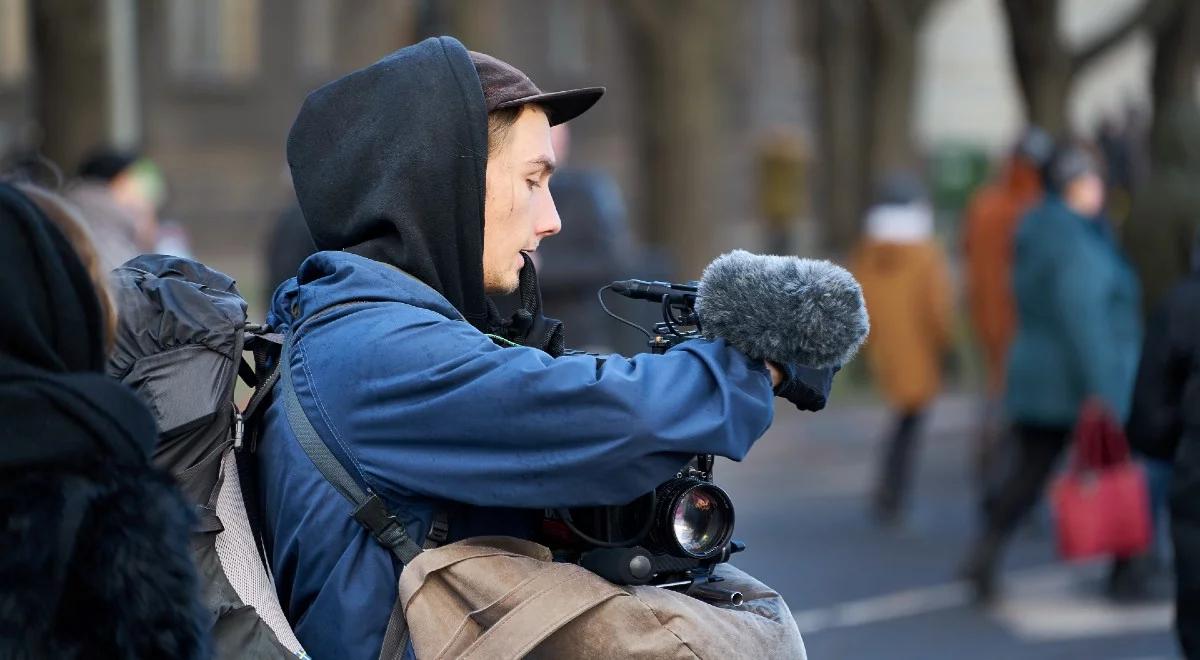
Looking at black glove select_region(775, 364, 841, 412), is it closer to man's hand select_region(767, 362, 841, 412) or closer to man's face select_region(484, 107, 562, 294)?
man's hand select_region(767, 362, 841, 412)

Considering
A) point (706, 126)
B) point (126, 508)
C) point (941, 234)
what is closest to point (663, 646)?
point (126, 508)

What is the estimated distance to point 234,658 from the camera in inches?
103

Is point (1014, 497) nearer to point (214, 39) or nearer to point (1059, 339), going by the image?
point (1059, 339)

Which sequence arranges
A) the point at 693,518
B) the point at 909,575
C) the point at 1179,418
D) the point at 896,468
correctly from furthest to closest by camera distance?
1. the point at 896,468
2. the point at 909,575
3. the point at 1179,418
4. the point at 693,518

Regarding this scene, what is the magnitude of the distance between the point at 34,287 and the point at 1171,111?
317 inches

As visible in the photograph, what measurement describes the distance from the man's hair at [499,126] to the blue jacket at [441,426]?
0.26 m

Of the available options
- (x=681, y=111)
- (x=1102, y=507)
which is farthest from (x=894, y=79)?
(x=1102, y=507)

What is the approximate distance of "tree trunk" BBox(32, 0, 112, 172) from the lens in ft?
38.3

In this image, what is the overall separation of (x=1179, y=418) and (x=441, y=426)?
2.99 metres

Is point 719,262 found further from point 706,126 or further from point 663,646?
point 706,126

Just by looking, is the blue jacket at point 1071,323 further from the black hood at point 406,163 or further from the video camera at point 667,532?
the black hood at point 406,163

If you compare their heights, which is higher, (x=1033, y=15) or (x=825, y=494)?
(x=1033, y=15)

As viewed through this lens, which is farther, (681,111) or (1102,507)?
(681,111)

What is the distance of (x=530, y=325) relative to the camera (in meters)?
3.03
